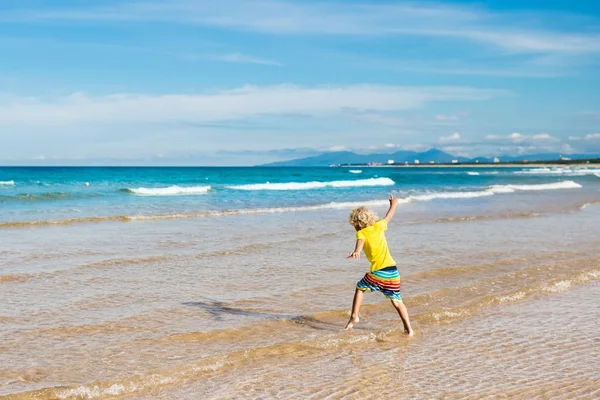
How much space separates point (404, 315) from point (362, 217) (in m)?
1.26

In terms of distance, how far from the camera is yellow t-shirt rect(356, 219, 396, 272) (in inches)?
277

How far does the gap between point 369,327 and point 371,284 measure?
0.70 m

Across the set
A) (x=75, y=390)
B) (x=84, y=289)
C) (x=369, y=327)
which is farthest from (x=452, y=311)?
(x=84, y=289)

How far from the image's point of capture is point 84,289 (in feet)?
31.9

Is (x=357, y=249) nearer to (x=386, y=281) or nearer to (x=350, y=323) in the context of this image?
(x=386, y=281)

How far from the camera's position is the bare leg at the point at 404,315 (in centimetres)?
725

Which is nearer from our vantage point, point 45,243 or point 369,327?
point 369,327

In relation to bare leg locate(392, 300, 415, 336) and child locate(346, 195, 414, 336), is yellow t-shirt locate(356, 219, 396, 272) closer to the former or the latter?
child locate(346, 195, 414, 336)

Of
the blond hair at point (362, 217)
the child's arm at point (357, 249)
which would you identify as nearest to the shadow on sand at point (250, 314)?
the child's arm at point (357, 249)

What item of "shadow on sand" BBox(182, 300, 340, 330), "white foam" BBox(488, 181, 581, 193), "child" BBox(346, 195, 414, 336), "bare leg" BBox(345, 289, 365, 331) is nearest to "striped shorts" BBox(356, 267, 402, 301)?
"child" BBox(346, 195, 414, 336)

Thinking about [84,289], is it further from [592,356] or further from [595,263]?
[595,263]

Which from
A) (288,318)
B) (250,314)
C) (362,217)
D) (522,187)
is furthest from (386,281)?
(522,187)

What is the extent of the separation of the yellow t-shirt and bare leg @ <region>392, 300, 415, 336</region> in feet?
1.49

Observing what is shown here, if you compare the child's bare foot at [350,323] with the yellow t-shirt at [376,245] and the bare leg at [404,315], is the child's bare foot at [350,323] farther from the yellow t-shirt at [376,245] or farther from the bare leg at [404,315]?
the yellow t-shirt at [376,245]
